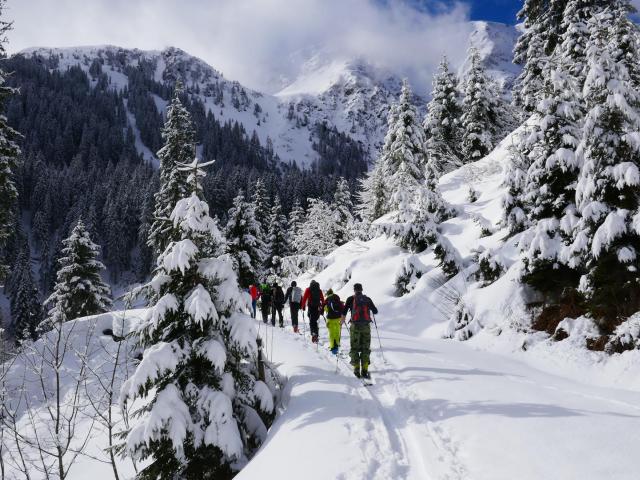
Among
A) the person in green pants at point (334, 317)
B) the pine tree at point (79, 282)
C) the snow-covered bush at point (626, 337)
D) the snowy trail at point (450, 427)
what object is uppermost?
the pine tree at point (79, 282)

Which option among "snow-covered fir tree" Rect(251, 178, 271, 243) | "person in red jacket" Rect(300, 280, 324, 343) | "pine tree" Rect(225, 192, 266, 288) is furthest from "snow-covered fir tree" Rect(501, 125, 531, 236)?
"snow-covered fir tree" Rect(251, 178, 271, 243)

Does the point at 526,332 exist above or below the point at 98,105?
below

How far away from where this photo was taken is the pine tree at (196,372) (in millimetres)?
7074

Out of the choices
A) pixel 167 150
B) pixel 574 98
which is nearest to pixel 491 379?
pixel 574 98

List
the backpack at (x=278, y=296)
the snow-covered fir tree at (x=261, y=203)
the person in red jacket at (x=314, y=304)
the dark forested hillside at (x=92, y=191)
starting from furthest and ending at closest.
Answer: the dark forested hillside at (x=92, y=191)
the snow-covered fir tree at (x=261, y=203)
the backpack at (x=278, y=296)
the person in red jacket at (x=314, y=304)

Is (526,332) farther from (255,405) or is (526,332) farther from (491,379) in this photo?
(255,405)

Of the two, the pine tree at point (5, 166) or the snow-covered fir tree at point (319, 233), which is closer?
the pine tree at point (5, 166)

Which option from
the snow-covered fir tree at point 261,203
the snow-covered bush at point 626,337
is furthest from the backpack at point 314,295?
the snow-covered fir tree at point 261,203

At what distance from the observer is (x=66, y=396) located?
17656 mm

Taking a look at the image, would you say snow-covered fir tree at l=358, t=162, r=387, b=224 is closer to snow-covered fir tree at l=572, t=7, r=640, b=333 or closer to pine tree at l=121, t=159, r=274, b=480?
snow-covered fir tree at l=572, t=7, r=640, b=333

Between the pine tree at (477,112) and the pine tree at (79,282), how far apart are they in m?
31.8

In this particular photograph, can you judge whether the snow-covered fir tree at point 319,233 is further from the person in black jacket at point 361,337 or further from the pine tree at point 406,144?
the person in black jacket at point 361,337

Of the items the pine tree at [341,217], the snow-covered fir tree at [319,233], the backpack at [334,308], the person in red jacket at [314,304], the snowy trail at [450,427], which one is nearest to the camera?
the snowy trail at [450,427]

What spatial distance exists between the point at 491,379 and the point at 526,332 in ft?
14.1
